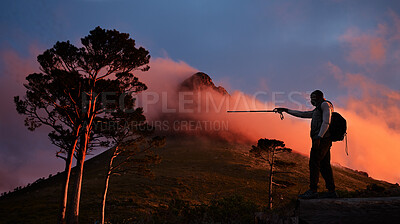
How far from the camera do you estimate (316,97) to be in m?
5.51

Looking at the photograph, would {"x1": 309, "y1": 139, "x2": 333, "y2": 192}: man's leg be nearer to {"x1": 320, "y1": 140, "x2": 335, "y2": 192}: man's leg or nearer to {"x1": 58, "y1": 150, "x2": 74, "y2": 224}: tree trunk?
{"x1": 320, "y1": 140, "x2": 335, "y2": 192}: man's leg

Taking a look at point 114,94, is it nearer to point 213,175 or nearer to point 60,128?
point 60,128

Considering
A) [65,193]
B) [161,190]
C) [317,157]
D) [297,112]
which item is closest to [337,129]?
[317,157]

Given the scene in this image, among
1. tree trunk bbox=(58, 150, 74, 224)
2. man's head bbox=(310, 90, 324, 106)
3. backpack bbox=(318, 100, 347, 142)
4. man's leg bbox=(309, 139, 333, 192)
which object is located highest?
man's head bbox=(310, 90, 324, 106)

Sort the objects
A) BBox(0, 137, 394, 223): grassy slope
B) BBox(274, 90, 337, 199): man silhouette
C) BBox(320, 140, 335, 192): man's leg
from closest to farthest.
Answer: BBox(274, 90, 337, 199): man silhouette
BBox(320, 140, 335, 192): man's leg
BBox(0, 137, 394, 223): grassy slope

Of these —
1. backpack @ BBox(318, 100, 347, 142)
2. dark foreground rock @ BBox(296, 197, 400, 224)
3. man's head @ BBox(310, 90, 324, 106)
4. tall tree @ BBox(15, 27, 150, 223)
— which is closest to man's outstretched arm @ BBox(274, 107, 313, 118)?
man's head @ BBox(310, 90, 324, 106)

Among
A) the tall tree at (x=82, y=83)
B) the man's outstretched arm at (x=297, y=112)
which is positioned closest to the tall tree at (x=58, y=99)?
the tall tree at (x=82, y=83)

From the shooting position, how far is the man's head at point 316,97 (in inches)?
216

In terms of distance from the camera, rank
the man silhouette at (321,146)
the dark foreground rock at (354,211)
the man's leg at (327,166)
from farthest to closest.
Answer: the man's leg at (327,166) < the man silhouette at (321,146) < the dark foreground rock at (354,211)

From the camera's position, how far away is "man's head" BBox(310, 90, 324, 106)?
5479 mm

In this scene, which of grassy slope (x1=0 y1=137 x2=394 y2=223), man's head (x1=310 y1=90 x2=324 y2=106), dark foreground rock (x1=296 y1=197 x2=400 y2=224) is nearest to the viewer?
dark foreground rock (x1=296 y1=197 x2=400 y2=224)

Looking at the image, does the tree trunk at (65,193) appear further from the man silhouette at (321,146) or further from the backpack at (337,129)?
the backpack at (337,129)

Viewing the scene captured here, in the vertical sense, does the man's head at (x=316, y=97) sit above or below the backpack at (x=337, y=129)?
above

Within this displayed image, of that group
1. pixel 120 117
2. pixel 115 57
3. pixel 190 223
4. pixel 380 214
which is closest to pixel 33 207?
pixel 120 117
